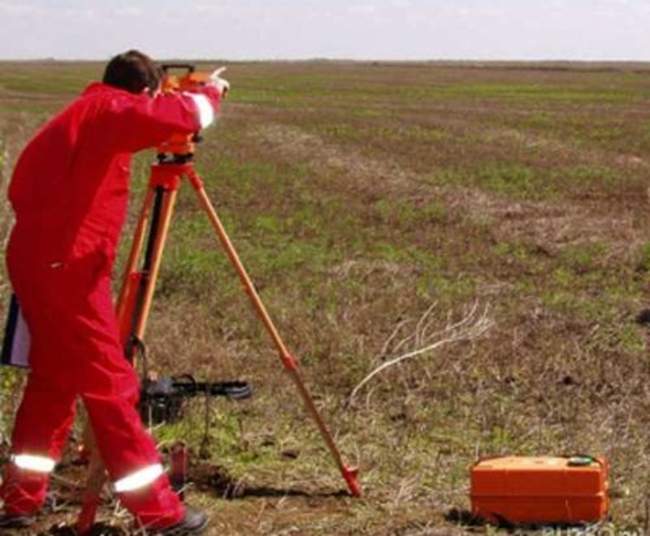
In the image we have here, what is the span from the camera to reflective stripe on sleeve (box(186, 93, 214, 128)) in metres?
4.64

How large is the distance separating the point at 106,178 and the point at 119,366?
67cm

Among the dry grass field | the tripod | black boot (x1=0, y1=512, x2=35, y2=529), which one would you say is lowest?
the dry grass field

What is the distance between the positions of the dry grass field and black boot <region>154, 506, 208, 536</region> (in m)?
0.18

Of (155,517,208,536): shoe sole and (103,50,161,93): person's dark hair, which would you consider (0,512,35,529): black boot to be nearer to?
(155,517,208,536): shoe sole

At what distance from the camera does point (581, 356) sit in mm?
8328

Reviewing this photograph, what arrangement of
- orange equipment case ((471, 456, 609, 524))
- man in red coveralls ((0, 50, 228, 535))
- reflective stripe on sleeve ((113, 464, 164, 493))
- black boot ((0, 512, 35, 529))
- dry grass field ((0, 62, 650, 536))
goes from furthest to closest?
dry grass field ((0, 62, 650, 536)), black boot ((0, 512, 35, 529)), orange equipment case ((471, 456, 609, 524)), reflective stripe on sleeve ((113, 464, 164, 493)), man in red coveralls ((0, 50, 228, 535))

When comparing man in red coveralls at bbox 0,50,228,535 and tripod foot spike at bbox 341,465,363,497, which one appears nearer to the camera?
man in red coveralls at bbox 0,50,228,535

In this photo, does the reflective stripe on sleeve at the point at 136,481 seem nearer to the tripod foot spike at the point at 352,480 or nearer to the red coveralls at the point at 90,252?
the red coveralls at the point at 90,252

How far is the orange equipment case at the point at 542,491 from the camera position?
16.0 ft

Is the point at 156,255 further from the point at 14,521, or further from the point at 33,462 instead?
the point at 14,521

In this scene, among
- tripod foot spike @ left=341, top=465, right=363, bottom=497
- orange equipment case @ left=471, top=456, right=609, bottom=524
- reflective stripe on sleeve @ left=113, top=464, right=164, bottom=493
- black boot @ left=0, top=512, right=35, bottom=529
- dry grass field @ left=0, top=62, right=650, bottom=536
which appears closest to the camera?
reflective stripe on sleeve @ left=113, top=464, right=164, bottom=493

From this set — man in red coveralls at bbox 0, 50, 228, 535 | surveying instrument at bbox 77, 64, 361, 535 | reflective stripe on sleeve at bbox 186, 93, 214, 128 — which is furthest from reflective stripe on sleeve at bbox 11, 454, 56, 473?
reflective stripe on sleeve at bbox 186, 93, 214, 128

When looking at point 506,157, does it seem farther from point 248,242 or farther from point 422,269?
point 422,269

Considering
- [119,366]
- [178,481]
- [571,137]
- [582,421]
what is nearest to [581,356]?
[582,421]
